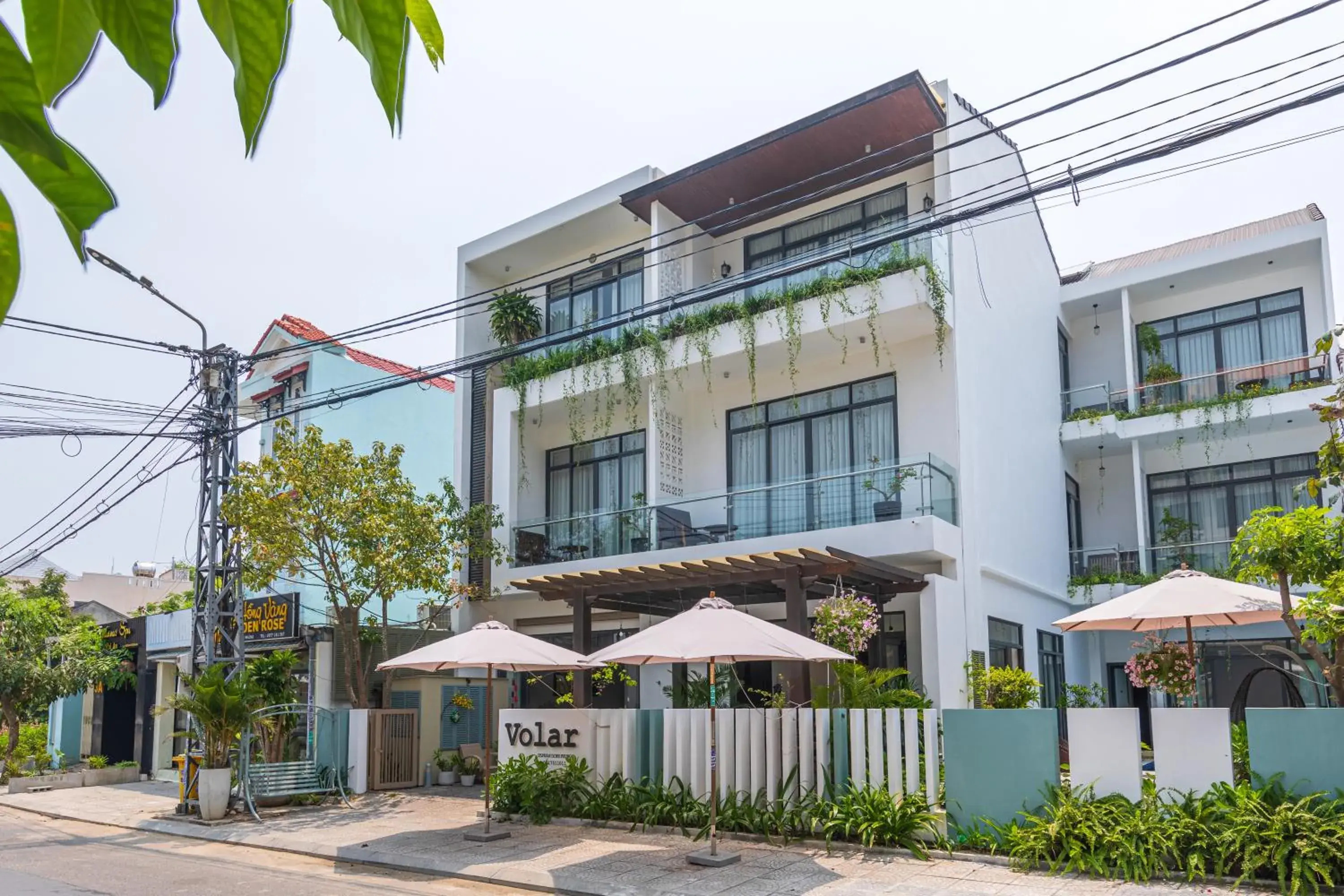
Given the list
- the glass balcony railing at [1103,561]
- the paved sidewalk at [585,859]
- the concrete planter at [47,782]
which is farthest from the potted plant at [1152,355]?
the concrete planter at [47,782]

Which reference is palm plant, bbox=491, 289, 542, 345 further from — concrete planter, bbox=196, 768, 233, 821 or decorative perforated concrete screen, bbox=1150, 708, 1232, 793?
decorative perforated concrete screen, bbox=1150, 708, 1232, 793

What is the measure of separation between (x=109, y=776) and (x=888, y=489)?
18.1 metres

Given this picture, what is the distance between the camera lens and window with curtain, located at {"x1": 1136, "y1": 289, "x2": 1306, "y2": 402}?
2295 centimetres

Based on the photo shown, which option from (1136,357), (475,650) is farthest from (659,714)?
(1136,357)

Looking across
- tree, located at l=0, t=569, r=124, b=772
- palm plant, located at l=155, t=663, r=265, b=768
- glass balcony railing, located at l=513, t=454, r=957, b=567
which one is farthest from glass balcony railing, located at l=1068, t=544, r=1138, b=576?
tree, located at l=0, t=569, r=124, b=772

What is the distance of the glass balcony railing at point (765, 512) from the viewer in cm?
1792

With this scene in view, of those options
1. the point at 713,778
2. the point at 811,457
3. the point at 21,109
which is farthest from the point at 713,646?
the point at 21,109

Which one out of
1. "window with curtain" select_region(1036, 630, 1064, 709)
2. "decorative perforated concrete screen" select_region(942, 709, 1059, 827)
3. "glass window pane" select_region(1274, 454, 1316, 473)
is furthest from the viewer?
"glass window pane" select_region(1274, 454, 1316, 473)

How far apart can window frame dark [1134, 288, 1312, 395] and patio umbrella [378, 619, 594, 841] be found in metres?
14.5

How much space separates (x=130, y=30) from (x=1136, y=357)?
2607 centimetres

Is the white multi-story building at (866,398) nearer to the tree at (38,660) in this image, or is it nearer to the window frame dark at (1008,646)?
the window frame dark at (1008,646)

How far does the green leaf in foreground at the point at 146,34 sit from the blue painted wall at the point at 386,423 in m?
24.4

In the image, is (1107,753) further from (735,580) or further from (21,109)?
(21,109)

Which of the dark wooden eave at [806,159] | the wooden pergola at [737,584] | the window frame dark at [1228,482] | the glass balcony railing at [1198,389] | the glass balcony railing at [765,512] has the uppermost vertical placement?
the dark wooden eave at [806,159]
